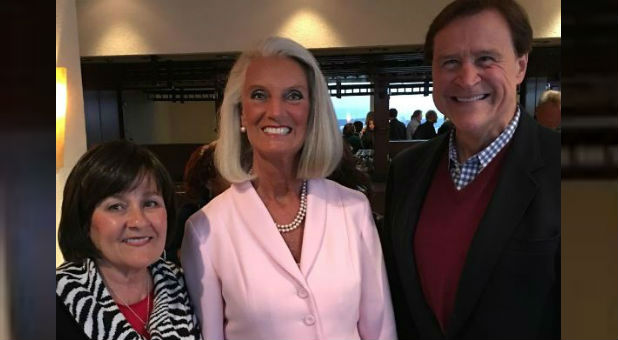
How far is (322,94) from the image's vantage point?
106 cm

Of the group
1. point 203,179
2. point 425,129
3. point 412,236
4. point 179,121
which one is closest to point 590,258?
point 412,236

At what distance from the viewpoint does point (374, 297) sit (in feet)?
3.23

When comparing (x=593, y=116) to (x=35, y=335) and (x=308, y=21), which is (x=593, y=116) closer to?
(x=35, y=335)

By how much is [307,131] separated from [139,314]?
53cm

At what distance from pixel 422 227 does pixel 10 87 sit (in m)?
0.86

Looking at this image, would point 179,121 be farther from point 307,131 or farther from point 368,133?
point 307,131

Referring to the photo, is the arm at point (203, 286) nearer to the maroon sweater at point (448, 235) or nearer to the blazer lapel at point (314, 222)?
the blazer lapel at point (314, 222)

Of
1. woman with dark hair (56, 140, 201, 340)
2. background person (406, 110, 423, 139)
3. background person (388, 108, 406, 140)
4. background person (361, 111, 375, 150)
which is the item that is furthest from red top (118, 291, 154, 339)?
background person (388, 108, 406, 140)

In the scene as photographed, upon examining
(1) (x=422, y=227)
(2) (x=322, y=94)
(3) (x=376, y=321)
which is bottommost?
(3) (x=376, y=321)

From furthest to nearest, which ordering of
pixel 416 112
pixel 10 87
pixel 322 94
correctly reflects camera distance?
1. pixel 416 112
2. pixel 322 94
3. pixel 10 87

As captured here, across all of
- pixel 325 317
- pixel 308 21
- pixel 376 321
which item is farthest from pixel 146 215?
pixel 308 21

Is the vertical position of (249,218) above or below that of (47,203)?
below

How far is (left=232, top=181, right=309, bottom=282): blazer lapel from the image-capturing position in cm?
93

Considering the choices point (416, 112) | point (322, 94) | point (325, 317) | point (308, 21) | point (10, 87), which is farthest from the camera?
point (416, 112)
